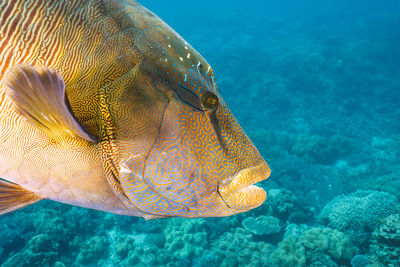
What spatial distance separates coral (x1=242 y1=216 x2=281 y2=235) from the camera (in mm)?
6883

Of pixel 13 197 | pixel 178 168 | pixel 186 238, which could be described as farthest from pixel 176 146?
pixel 186 238

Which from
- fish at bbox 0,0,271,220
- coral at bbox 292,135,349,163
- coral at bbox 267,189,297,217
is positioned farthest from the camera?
coral at bbox 292,135,349,163

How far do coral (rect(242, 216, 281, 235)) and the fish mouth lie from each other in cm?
635

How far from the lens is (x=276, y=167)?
11.4 m

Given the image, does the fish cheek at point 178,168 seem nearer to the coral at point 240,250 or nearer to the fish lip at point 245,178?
the fish lip at point 245,178

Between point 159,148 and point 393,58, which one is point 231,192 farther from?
point 393,58

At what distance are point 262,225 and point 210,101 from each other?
6842mm

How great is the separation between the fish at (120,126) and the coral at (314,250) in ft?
18.6

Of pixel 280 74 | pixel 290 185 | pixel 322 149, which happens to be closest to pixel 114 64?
pixel 290 185

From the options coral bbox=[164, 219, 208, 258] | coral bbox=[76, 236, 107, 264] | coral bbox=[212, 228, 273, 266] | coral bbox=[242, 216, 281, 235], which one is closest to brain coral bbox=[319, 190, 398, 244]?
coral bbox=[242, 216, 281, 235]

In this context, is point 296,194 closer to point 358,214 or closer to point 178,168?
point 358,214

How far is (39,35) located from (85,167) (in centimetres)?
60

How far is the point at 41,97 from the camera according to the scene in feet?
2.83

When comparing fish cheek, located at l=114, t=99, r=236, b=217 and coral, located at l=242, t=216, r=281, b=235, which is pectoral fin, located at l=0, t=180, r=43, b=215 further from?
coral, located at l=242, t=216, r=281, b=235
